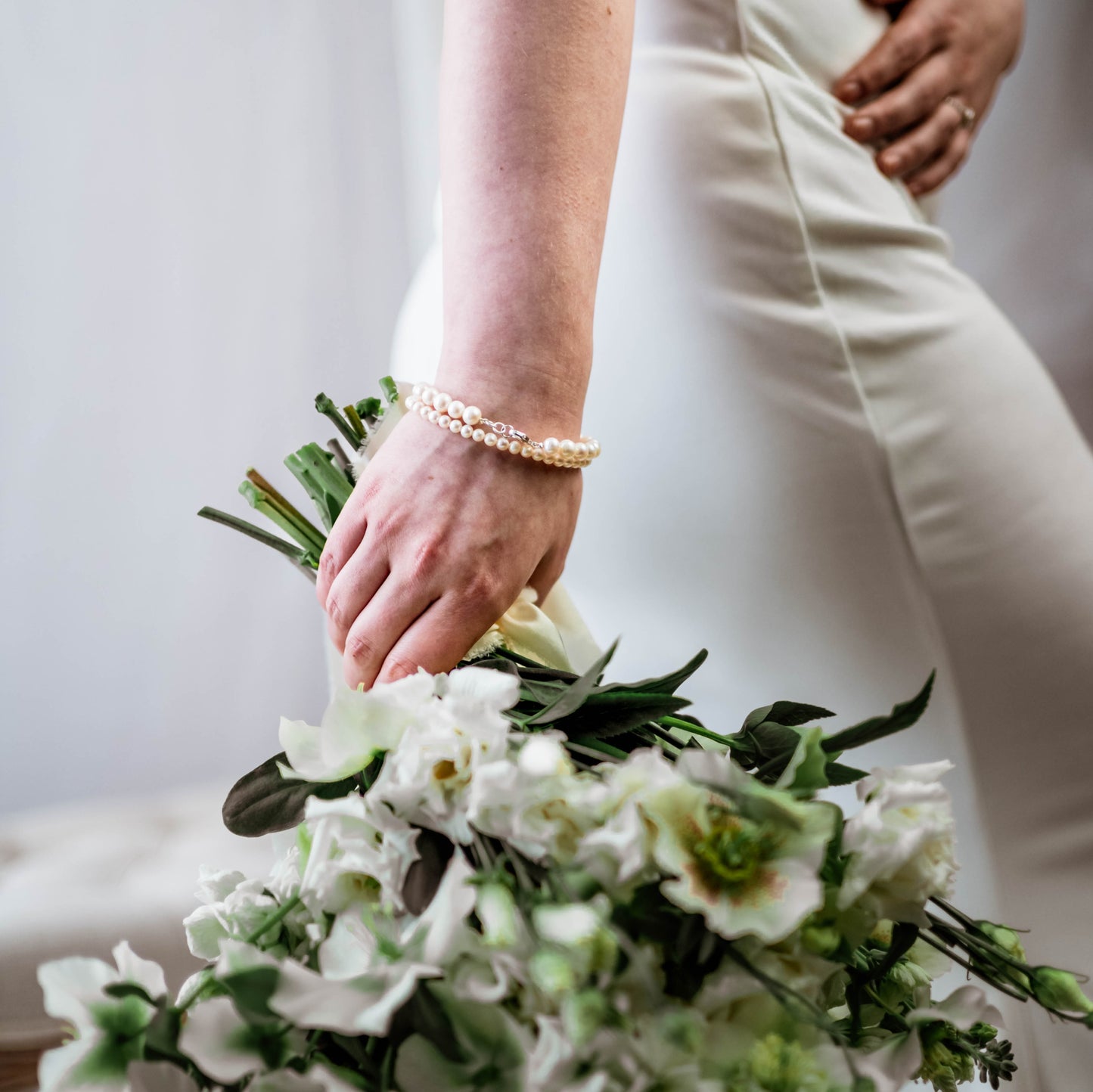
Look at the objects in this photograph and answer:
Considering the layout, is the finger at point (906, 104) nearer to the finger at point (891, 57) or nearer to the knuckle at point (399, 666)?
the finger at point (891, 57)

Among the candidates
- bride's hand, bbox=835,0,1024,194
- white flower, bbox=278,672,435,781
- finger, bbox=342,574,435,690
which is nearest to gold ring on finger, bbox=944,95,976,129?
bride's hand, bbox=835,0,1024,194

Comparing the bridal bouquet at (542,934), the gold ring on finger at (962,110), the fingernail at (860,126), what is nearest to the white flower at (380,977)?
the bridal bouquet at (542,934)

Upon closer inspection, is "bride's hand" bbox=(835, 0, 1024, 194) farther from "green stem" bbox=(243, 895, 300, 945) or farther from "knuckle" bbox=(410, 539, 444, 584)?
"green stem" bbox=(243, 895, 300, 945)

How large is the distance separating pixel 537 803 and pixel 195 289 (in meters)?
1.50

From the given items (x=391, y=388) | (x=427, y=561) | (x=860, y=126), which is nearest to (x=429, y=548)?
(x=427, y=561)

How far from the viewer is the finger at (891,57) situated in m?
0.80

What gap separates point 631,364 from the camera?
2.57ft

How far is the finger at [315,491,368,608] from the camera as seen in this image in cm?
52

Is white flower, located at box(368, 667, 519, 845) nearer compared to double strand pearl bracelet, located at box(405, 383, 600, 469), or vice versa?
white flower, located at box(368, 667, 519, 845)

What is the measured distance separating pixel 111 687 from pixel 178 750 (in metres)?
0.16

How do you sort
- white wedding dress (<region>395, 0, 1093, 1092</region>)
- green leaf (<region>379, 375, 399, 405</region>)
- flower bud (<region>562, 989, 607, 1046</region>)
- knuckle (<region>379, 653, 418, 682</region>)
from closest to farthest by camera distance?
1. flower bud (<region>562, 989, 607, 1046</region>)
2. knuckle (<region>379, 653, 418, 682</region>)
3. green leaf (<region>379, 375, 399, 405</region>)
4. white wedding dress (<region>395, 0, 1093, 1092</region>)

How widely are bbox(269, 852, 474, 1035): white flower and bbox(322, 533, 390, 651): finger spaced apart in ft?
0.78

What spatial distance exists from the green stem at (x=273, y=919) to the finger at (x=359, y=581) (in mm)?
197

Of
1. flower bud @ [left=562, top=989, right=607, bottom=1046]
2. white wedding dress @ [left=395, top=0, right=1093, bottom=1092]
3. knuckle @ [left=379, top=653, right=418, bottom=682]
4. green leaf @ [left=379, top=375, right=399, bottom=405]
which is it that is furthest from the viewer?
white wedding dress @ [left=395, top=0, right=1093, bottom=1092]
